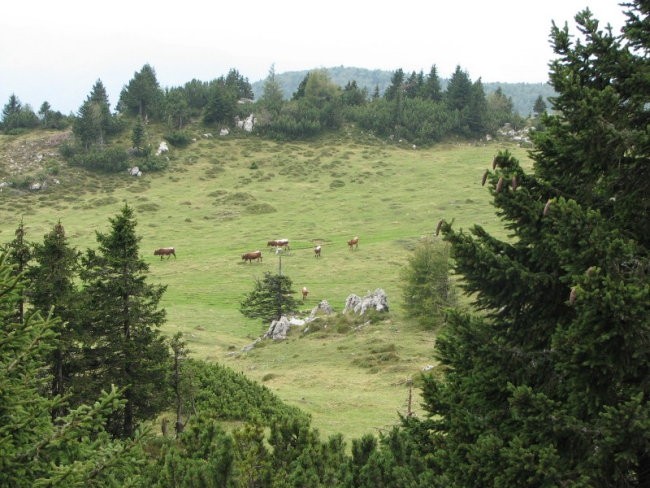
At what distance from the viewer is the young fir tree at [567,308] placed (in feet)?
22.4

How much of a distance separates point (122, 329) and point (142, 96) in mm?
116658

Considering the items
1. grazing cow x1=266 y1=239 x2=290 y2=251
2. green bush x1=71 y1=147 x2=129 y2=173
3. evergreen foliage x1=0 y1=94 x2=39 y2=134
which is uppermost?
evergreen foliage x1=0 y1=94 x2=39 y2=134

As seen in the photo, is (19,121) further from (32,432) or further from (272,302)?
(32,432)

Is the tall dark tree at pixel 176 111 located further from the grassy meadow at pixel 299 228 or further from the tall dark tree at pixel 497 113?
the tall dark tree at pixel 497 113

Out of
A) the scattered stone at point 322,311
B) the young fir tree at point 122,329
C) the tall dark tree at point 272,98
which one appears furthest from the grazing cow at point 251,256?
the tall dark tree at point 272,98

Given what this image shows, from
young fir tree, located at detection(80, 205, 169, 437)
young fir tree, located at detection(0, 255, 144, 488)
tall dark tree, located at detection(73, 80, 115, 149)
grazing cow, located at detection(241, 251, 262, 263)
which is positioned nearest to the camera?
young fir tree, located at detection(0, 255, 144, 488)

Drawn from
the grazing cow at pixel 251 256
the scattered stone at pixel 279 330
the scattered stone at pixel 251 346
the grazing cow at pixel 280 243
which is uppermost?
the grazing cow at pixel 280 243

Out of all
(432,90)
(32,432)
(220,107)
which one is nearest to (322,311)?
(32,432)

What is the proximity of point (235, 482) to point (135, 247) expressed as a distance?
1173 centimetres

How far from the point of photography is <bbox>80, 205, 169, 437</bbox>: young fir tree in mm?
20891

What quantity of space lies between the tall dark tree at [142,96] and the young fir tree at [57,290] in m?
116

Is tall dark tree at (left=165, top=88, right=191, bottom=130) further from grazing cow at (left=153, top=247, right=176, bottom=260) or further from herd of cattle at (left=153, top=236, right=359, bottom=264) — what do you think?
grazing cow at (left=153, top=247, right=176, bottom=260)

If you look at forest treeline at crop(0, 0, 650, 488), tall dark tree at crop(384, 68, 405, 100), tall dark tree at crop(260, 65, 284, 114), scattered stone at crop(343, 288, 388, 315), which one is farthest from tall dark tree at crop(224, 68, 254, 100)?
forest treeline at crop(0, 0, 650, 488)

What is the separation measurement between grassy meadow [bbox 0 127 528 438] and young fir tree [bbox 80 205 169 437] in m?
7.80
